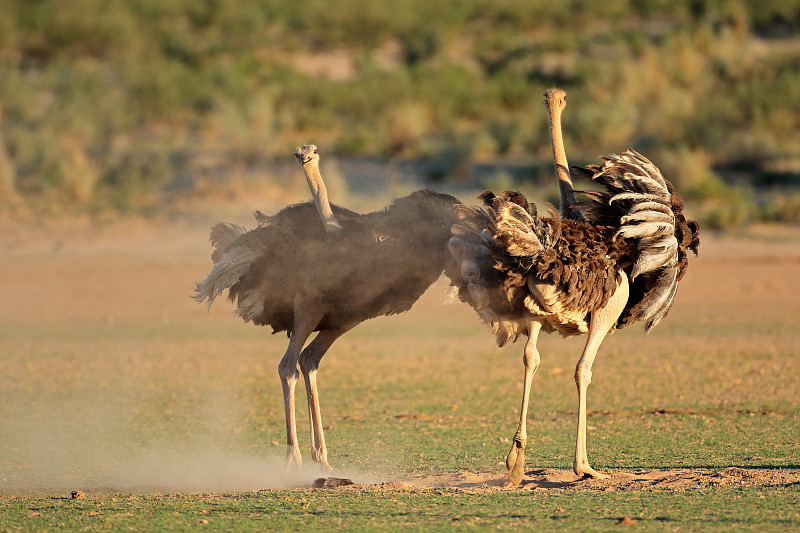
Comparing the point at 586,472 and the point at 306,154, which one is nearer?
the point at 586,472

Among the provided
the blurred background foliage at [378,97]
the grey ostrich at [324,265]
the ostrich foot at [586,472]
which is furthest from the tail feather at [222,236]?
the blurred background foliage at [378,97]

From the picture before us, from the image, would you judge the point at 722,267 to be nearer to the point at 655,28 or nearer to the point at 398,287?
the point at 398,287

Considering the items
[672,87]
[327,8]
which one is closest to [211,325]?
[672,87]

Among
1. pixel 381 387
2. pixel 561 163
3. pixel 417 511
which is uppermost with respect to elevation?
pixel 561 163

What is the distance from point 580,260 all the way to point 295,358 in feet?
6.85

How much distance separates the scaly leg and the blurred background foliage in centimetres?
1177

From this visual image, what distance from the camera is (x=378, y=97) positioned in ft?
84.5

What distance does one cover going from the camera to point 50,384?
1073 cm

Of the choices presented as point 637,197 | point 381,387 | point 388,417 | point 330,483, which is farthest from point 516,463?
point 381,387

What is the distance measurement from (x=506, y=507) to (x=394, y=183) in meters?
14.4

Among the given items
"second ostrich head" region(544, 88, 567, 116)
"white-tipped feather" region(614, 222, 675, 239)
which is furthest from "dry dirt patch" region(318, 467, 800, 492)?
"second ostrich head" region(544, 88, 567, 116)

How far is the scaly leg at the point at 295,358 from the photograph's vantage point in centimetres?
721

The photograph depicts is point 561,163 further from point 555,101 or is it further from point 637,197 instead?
→ point 637,197

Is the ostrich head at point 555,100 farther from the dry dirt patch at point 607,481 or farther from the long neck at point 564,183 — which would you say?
the dry dirt patch at point 607,481
